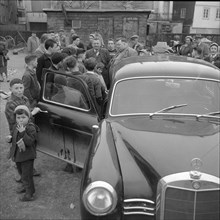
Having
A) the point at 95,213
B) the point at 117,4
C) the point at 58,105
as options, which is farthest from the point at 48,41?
the point at 117,4

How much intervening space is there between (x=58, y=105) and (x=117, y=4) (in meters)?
33.1

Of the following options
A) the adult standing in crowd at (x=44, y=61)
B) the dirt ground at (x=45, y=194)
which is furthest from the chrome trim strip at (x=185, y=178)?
the adult standing in crowd at (x=44, y=61)

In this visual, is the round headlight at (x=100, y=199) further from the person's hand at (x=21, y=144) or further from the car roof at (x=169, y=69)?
the car roof at (x=169, y=69)

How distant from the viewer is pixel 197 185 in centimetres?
251

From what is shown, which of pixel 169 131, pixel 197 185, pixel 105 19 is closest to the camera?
pixel 197 185

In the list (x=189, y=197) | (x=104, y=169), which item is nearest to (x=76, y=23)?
(x=104, y=169)

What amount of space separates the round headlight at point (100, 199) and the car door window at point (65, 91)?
71.4 inches

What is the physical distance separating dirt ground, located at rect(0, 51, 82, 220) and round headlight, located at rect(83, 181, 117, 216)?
1491 mm

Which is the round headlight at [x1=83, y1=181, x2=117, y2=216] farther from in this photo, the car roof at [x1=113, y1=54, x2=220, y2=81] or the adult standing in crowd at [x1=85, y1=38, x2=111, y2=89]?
the adult standing in crowd at [x1=85, y1=38, x2=111, y2=89]

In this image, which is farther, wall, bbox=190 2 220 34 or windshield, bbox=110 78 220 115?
wall, bbox=190 2 220 34

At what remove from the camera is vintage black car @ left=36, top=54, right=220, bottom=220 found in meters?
2.58

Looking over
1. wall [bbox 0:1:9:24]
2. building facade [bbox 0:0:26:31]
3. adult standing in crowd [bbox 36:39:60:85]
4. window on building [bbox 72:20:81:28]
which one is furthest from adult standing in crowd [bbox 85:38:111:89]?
wall [bbox 0:1:9:24]

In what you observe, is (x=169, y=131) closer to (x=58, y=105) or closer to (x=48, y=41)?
(x=58, y=105)

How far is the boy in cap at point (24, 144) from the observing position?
393 cm
